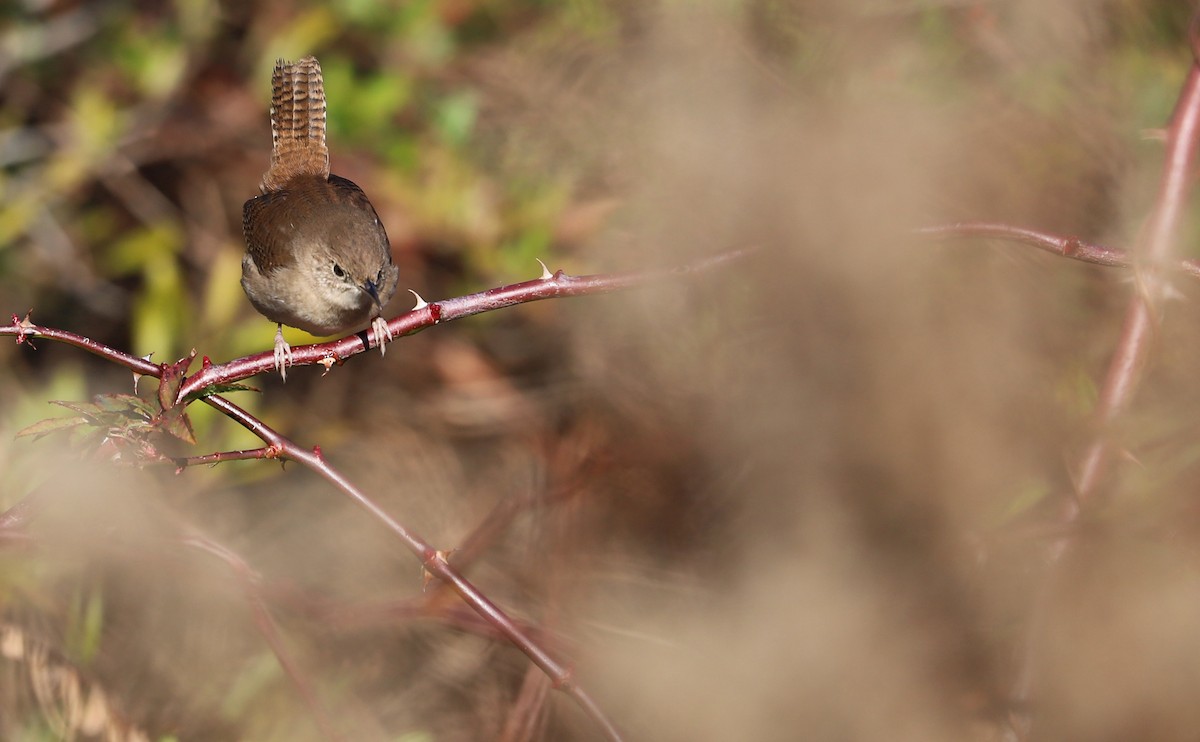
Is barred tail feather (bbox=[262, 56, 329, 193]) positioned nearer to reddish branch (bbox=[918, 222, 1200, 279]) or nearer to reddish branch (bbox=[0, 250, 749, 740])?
reddish branch (bbox=[0, 250, 749, 740])

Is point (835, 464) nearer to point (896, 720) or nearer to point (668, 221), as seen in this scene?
point (896, 720)

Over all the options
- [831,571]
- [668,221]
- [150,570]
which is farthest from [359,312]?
[831,571]

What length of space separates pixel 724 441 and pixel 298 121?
1.75 metres

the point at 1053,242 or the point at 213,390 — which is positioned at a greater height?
the point at 1053,242

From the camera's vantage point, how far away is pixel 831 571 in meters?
2.78

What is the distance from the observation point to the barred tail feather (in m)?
3.54

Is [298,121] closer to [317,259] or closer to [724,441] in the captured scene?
[317,259]

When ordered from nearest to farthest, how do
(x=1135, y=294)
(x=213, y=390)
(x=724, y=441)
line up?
(x=213, y=390)
(x=1135, y=294)
(x=724, y=441)

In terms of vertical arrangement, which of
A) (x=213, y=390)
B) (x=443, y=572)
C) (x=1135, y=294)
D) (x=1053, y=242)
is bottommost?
(x=443, y=572)

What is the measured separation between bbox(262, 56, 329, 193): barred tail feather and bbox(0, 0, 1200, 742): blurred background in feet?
2.11

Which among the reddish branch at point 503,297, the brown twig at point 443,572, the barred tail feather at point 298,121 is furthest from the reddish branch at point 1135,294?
the barred tail feather at point 298,121

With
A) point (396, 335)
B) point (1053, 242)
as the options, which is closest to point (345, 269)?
point (396, 335)

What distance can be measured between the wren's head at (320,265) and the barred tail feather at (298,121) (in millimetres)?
414

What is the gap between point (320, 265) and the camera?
118 inches
